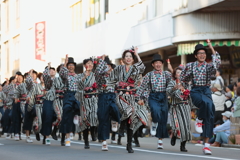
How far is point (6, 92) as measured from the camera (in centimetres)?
2147

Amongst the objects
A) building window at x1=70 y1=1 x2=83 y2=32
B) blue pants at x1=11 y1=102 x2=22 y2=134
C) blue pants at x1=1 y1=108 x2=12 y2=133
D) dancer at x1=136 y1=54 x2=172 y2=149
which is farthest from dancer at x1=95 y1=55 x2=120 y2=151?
building window at x1=70 y1=1 x2=83 y2=32

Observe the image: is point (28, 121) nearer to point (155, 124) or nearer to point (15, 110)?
point (15, 110)

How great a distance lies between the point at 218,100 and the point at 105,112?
20.7 feet

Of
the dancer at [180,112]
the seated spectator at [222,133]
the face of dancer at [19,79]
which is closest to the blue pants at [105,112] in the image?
the dancer at [180,112]

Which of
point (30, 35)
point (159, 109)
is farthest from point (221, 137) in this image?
point (30, 35)

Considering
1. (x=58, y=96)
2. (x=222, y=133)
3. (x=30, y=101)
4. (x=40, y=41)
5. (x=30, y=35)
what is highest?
(x=30, y=35)

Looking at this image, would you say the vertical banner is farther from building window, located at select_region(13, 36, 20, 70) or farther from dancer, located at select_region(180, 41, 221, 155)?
dancer, located at select_region(180, 41, 221, 155)

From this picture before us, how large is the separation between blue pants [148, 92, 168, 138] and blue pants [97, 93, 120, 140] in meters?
0.92

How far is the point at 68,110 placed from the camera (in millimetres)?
14945

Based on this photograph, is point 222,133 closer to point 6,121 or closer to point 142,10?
point 6,121

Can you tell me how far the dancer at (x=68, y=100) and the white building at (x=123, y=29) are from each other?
28.5 feet

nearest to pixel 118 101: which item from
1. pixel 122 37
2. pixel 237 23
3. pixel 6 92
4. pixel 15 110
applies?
pixel 15 110

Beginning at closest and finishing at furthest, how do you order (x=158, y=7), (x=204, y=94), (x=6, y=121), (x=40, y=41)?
1. (x=204, y=94)
2. (x=6, y=121)
3. (x=158, y=7)
4. (x=40, y=41)

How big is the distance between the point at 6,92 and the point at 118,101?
1015cm
